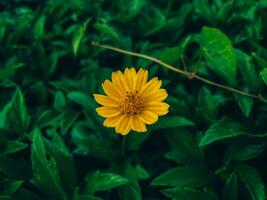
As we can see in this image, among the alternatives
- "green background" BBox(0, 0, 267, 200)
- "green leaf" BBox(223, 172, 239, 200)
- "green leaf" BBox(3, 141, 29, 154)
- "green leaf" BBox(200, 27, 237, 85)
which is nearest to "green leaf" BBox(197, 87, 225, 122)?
"green background" BBox(0, 0, 267, 200)

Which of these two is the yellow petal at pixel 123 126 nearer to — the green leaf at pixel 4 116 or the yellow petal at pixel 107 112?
the yellow petal at pixel 107 112

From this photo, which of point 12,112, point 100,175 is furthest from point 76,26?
point 100,175

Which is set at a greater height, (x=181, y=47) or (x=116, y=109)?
(x=181, y=47)

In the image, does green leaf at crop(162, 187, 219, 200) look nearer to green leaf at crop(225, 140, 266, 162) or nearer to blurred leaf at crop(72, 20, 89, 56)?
green leaf at crop(225, 140, 266, 162)

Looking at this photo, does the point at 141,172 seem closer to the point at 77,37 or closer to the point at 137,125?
the point at 137,125

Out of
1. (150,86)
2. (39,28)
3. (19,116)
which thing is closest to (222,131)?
(150,86)

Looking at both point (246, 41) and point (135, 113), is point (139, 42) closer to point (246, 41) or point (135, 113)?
point (246, 41)

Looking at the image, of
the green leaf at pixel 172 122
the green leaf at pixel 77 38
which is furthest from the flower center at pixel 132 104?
the green leaf at pixel 77 38
